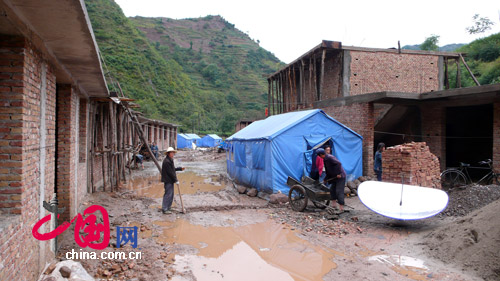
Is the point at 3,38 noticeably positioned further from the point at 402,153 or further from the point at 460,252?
the point at 402,153

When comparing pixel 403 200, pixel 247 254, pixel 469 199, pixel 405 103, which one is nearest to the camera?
pixel 247 254

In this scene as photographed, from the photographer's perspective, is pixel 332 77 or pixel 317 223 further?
pixel 332 77

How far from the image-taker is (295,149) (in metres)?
10.2

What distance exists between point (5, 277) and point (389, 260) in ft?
16.6

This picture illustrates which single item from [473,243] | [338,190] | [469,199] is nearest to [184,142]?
[338,190]

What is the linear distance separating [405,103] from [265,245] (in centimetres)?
944

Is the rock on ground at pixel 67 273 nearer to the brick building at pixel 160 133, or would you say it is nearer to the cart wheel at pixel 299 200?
the cart wheel at pixel 299 200

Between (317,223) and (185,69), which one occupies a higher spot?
(185,69)

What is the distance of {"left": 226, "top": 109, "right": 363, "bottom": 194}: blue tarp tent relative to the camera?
390 inches

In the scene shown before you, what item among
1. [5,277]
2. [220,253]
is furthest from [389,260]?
[5,277]

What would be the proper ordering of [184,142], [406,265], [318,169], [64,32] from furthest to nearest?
[184,142], [318,169], [406,265], [64,32]

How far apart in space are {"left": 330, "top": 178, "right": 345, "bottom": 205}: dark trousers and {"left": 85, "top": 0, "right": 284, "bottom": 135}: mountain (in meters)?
20.0

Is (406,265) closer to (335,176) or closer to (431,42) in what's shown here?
(335,176)

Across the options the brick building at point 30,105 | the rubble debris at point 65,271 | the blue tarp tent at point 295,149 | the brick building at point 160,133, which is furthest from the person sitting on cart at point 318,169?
the brick building at point 160,133
